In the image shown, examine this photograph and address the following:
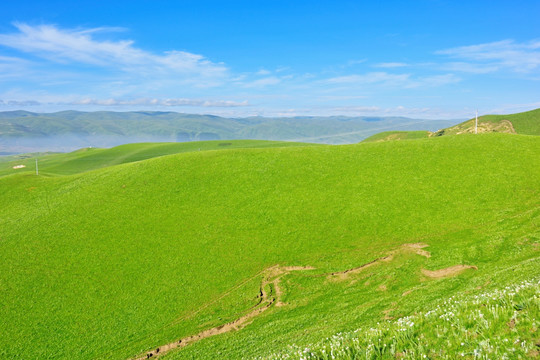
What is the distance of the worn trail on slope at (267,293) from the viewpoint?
84.3ft

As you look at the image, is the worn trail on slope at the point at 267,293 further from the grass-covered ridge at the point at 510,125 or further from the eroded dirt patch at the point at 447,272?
the grass-covered ridge at the point at 510,125

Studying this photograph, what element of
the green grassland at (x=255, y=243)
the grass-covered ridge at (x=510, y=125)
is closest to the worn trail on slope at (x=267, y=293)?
the green grassland at (x=255, y=243)

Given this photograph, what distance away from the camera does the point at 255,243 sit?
127ft

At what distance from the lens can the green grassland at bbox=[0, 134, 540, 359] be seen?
25.8m

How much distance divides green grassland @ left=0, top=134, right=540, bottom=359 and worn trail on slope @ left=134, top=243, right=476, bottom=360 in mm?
356

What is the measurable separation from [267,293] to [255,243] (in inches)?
333

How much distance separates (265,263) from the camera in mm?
35562

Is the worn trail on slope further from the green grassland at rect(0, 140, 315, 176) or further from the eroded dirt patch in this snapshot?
the green grassland at rect(0, 140, 315, 176)

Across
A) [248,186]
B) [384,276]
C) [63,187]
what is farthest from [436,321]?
[63,187]

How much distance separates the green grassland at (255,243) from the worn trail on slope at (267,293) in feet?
1.17

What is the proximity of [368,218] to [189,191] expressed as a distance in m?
26.4

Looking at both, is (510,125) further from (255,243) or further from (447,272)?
(255,243)

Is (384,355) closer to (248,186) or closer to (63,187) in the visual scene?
(248,186)

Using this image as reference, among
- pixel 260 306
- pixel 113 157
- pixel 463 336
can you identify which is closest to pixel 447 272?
pixel 260 306
